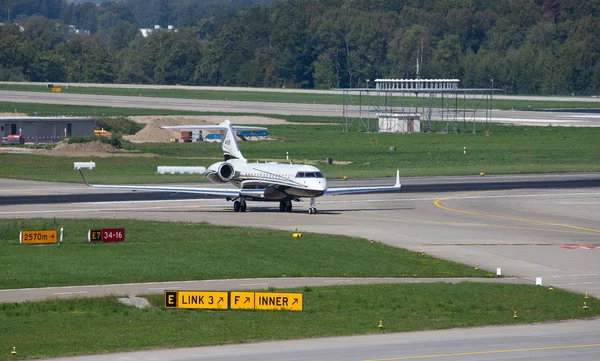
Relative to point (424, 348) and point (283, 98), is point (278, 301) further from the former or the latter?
point (283, 98)

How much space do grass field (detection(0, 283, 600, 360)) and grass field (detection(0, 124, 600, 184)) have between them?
4276cm

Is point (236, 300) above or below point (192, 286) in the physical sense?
above

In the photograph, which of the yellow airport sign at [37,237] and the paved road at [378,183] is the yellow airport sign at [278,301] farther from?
the paved road at [378,183]

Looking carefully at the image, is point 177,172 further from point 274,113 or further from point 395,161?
point 274,113

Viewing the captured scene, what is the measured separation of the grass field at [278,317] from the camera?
26.4 metres

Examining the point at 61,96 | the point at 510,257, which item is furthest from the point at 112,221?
the point at 61,96

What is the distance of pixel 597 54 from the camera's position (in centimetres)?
19225

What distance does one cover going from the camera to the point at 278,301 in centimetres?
3081

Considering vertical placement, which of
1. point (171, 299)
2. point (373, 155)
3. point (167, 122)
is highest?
point (167, 122)

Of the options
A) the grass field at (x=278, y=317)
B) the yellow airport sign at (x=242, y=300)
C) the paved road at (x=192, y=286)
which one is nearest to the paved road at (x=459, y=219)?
the grass field at (x=278, y=317)

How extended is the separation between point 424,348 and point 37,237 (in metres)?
21.5

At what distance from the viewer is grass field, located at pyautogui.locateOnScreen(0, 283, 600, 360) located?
2638cm

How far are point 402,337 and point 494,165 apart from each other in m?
64.9

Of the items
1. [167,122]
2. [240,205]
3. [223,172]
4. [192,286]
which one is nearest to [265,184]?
[240,205]
